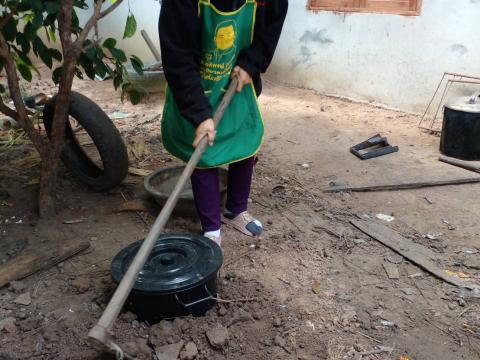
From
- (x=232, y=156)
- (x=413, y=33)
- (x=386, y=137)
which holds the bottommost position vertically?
(x=386, y=137)

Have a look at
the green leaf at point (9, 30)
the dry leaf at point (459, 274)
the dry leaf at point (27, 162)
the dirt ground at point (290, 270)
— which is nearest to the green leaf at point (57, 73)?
the green leaf at point (9, 30)

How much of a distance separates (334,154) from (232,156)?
2.19 m

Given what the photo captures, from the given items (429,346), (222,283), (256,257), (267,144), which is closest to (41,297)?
(222,283)

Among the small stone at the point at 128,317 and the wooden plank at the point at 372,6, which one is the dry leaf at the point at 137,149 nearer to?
the small stone at the point at 128,317

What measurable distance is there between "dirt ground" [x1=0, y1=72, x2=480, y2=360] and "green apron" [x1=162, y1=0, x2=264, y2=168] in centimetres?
65

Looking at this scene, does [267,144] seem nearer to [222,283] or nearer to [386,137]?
[386,137]

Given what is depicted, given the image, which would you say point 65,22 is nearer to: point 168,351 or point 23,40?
point 23,40

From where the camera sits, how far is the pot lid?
4.33m

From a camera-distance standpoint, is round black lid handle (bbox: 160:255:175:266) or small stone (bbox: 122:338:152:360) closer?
small stone (bbox: 122:338:152:360)

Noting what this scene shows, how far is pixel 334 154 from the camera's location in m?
4.58

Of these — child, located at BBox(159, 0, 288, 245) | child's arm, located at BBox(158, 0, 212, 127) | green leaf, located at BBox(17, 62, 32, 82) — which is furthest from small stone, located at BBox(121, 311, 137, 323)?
green leaf, located at BBox(17, 62, 32, 82)

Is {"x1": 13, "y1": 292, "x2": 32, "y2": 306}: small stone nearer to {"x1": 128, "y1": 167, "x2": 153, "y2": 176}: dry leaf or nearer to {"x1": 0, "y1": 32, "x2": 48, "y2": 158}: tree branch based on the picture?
{"x1": 0, "y1": 32, "x2": 48, "y2": 158}: tree branch

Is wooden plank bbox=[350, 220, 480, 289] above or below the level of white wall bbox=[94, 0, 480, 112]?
below

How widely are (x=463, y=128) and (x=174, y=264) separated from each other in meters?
3.41
